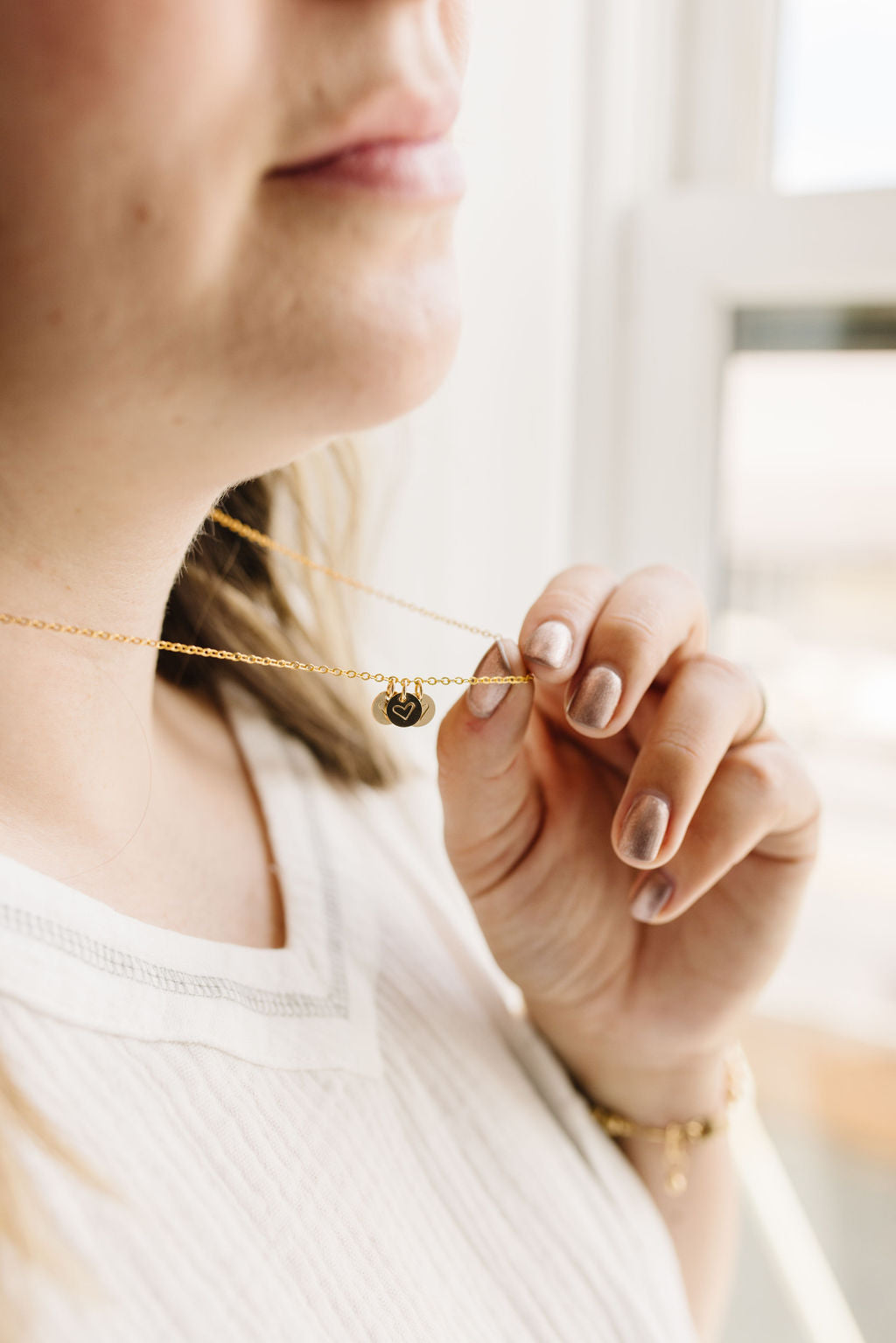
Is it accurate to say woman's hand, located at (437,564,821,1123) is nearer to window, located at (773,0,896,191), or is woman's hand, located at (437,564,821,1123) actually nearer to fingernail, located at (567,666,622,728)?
fingernail, located at (567,666,622,728)

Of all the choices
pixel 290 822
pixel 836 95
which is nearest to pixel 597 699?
pixel 290 822

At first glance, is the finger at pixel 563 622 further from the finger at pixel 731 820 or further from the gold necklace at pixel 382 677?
the finger at pixel 731 820

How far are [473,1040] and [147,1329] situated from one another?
1.21 feet

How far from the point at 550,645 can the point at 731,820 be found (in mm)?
197

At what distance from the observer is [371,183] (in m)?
0.56

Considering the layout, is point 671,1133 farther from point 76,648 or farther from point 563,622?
point 76,648

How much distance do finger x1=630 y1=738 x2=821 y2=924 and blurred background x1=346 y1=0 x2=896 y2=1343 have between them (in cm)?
58

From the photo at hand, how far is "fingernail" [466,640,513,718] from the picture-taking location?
72 cm

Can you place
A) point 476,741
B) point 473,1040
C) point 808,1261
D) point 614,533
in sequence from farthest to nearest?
point 614,533 < point 808,1261 < point 473,1040 < point 476,741

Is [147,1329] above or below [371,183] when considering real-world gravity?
below

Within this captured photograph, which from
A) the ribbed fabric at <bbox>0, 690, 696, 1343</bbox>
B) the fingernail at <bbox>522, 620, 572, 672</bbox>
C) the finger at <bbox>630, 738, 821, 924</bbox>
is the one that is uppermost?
the fingernail at <bbox>522, 620, 572, 672</bbox>


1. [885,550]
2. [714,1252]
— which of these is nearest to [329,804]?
[714,1252]

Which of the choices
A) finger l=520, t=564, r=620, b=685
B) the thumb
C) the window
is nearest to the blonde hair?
the thumb

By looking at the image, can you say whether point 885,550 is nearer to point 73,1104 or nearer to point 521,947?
point 521,947
